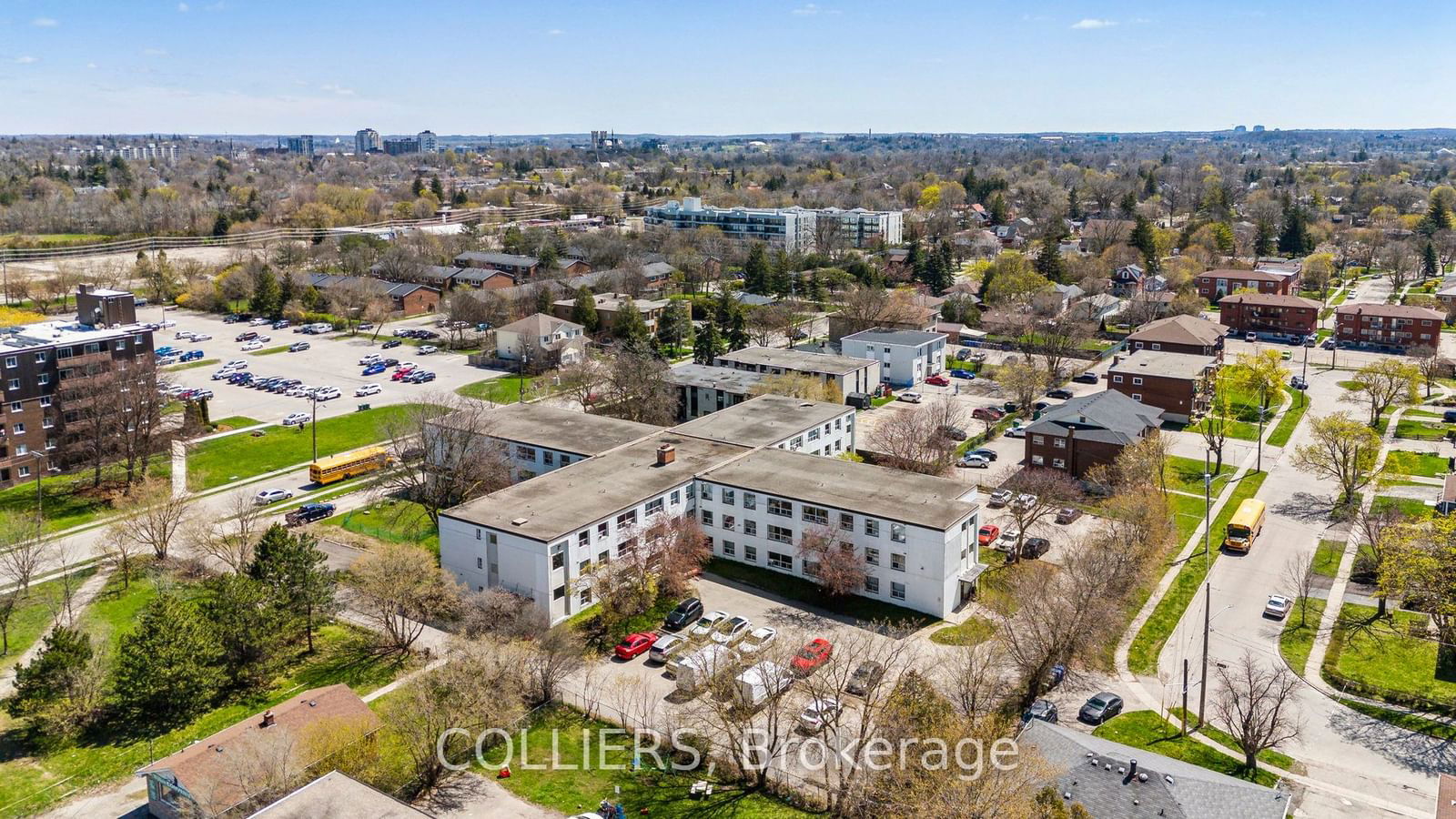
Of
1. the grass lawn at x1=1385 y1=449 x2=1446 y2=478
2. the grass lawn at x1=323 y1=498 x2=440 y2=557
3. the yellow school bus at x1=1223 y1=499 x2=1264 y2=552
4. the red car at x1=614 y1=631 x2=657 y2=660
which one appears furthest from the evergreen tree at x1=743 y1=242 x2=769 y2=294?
the red car at x1=614 y1=631 x2=657 y2=660

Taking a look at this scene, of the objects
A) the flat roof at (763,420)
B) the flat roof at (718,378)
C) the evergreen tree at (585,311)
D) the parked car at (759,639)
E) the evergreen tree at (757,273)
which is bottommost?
the parked car at (759,639)

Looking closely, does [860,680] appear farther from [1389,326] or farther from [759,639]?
[1389,326]

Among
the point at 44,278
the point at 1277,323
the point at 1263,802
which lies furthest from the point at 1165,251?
the point at 44,278

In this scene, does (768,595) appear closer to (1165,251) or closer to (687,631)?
(687,631)

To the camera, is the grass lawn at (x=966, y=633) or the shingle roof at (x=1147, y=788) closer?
the shingle roof at (x=1147, y=788)

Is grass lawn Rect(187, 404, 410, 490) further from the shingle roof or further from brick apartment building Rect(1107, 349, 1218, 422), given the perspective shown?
brick apartment building Rect(1107, 349, 1218, 422)

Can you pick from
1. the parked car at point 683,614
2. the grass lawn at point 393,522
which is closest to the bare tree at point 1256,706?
the parked car at point 683,614

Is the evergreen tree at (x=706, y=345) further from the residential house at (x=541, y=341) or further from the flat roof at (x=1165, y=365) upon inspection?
the flat roof at (x=1165, y=365)
